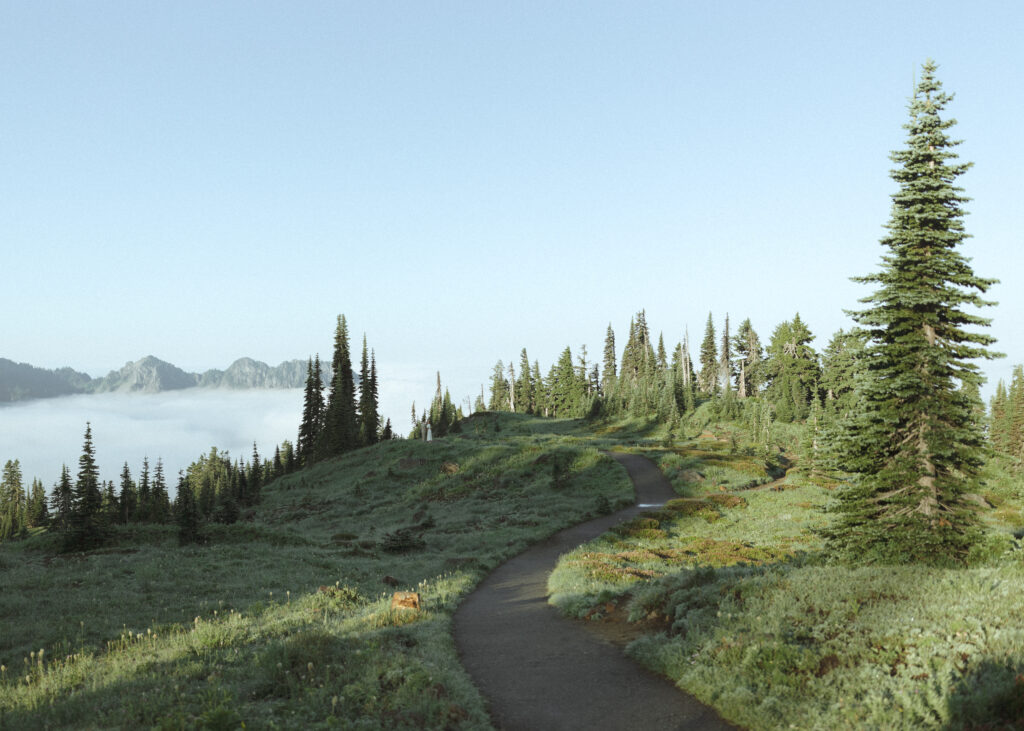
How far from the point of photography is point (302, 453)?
311 feet

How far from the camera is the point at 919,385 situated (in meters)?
15.8

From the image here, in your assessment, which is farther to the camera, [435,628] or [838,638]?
[435,628]

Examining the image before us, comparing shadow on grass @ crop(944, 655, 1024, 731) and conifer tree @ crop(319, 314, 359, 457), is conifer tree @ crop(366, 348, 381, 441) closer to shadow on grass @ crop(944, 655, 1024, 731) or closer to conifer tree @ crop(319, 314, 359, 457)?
conifer tree @ crop(319, 314, 359, 457)

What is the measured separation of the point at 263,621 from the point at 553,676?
794 cm

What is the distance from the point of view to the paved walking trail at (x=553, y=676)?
28.6 feet

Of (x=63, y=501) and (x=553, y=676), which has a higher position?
(x=553, y=676)

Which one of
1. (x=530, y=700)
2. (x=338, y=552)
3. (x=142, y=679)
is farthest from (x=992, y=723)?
(x=338, y=552)

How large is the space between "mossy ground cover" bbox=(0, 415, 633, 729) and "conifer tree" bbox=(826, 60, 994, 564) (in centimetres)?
1228

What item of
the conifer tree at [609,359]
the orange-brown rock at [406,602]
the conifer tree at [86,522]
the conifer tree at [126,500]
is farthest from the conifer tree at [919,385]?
the conifer tree at [609,359]

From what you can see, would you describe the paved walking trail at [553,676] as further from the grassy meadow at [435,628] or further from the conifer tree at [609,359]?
the conifer tree at [609,359]

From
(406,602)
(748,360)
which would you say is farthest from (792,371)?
(406,602)

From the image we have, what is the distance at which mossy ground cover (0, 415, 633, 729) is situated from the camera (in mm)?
8109

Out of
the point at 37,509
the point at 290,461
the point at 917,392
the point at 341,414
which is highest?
the point at 917,392

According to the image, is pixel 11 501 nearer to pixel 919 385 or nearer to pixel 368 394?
pixel 368 394
